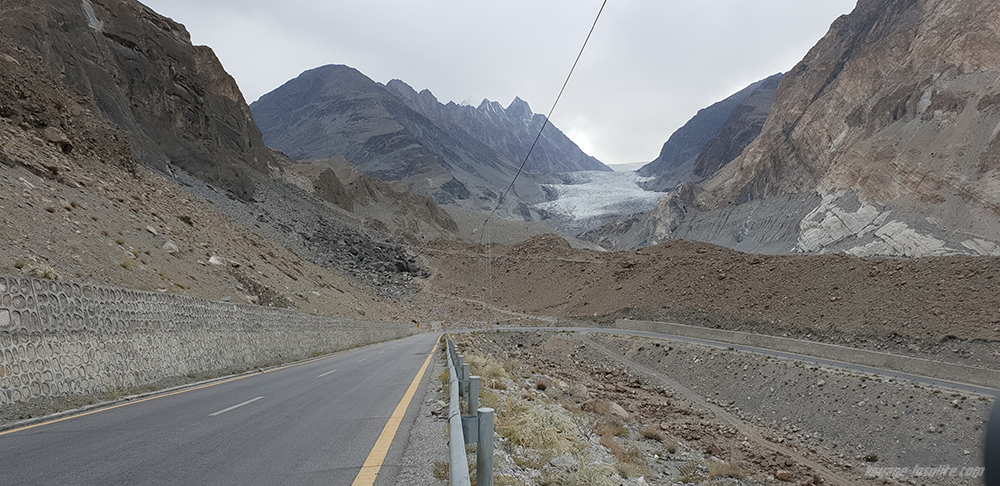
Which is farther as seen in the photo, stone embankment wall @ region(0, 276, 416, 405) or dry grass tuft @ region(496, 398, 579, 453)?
stone embankment wall @ region(0, 276, 416, 405)

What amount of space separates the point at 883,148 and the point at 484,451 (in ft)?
337

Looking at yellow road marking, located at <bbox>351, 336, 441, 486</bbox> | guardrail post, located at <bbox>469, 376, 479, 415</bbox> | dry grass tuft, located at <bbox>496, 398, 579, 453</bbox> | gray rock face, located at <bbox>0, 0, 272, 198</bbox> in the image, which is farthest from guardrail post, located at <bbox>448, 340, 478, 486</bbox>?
gray rock face, located at <bbox>0, 0, 272, 198</bbox>

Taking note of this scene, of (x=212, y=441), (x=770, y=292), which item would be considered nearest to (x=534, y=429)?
(x=212, y=441)

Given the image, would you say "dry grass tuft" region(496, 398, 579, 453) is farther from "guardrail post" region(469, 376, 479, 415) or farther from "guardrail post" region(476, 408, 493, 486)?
"guardrail post" region(476, 408, 493, 486)

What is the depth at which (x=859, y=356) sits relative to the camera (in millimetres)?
25016

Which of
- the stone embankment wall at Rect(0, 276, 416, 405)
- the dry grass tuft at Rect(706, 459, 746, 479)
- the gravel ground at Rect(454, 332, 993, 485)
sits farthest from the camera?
the gravel ground at Rect(454, 332, 993, 485)

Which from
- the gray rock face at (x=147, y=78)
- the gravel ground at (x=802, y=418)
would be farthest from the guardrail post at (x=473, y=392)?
the gray rock face at (x=147, y=78)

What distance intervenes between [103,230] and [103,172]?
10.4m

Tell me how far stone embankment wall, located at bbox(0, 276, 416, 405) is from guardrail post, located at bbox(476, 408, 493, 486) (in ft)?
31.0

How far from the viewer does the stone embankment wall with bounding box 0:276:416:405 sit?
9047 millimetres

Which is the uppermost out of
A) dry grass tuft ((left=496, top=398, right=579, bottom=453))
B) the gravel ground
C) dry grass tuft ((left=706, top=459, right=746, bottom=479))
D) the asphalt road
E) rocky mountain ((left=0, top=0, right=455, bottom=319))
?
rocky mountain ((left=0, top=0, right=455, bottom=319))

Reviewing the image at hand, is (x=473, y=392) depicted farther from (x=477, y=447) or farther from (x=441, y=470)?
(x=477, y=447)

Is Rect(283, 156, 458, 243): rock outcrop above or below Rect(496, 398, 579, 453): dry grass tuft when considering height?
above

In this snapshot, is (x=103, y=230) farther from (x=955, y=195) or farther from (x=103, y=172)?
(x=955, y=195)
